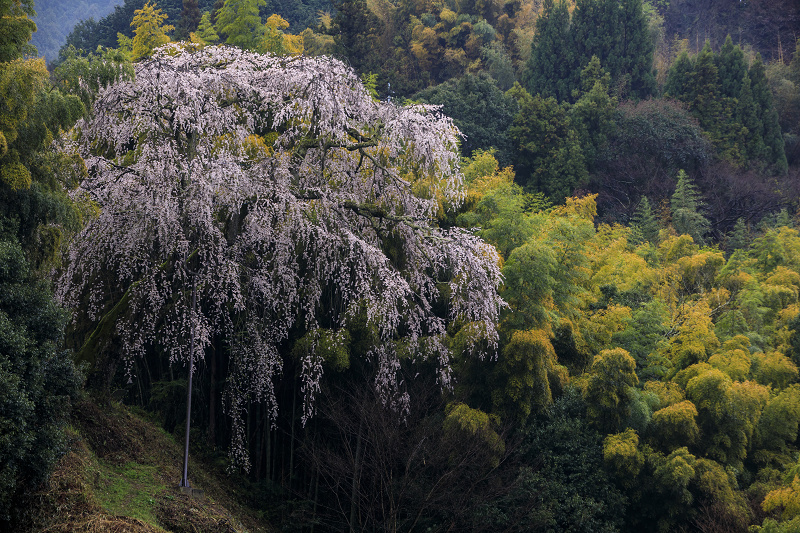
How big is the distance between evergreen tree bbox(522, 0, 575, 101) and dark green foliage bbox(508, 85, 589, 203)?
3693mm

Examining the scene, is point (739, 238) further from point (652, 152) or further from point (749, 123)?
point (749, 123)

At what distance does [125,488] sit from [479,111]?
19.3 meters

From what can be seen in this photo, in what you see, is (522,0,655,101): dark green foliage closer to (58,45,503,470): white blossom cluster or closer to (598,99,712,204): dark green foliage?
(598,99,712,204): dark green foliage

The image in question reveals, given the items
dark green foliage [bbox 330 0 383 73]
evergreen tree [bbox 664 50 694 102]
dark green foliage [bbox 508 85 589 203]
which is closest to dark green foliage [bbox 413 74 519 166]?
dark green foliage [bbox 508 85 589 203]

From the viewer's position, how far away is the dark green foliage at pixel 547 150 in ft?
73.5

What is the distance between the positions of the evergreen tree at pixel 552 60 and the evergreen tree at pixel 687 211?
6947 mm

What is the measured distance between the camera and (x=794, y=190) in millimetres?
24016

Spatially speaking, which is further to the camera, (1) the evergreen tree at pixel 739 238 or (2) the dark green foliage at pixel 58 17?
(2) the dark green foliage at pixel 58 17

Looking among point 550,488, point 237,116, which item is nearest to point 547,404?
point 550,488

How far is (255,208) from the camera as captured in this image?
7.67m

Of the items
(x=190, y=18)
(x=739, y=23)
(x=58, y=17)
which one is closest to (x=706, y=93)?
(x=739, y=23)

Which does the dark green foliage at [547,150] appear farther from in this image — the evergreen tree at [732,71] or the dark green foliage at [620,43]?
the evergreen tree at [732,71]

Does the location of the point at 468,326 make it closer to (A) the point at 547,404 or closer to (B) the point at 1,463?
(A) the point at 547,404

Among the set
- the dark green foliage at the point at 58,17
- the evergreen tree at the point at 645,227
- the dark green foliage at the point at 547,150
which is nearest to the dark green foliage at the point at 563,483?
the evergreen tree at the point at 645,227
